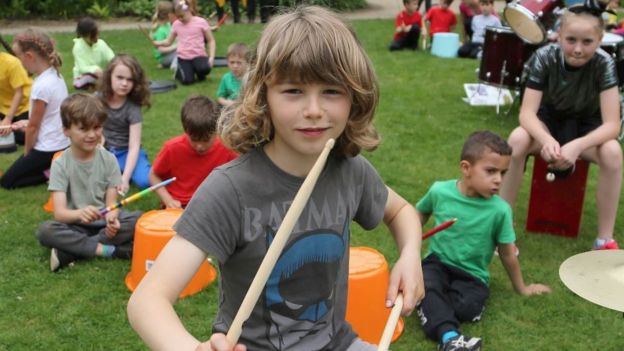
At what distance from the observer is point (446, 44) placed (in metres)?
10.1

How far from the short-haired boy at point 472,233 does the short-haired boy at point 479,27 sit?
6621 millimetres

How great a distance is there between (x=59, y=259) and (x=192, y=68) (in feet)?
16.1

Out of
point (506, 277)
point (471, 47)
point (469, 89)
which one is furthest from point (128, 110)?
point (471, 47)

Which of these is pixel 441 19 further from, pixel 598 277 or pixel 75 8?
pixel 598 277

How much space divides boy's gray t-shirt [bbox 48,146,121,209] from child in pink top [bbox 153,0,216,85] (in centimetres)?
449

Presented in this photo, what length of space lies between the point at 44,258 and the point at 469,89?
17.2 ft

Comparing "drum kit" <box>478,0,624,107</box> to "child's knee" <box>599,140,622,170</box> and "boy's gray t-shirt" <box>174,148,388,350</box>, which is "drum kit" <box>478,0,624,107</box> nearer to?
"child's knee" <box>599,140,622,170</box>

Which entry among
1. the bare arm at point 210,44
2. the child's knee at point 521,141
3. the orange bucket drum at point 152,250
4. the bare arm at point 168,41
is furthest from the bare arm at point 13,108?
the child's knee at point 521,141

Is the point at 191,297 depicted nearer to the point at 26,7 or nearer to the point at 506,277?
the point at 506,277

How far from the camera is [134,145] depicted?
16.7 ft

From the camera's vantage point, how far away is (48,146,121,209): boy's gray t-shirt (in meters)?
3.96

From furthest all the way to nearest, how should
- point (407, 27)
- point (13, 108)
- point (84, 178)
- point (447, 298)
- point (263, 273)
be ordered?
point (407, 27) → point (13, 108) → point (84, 178) → point (447, 298) → point (263, 273)

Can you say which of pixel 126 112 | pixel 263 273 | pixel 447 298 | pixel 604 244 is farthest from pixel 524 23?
pixel 263 273

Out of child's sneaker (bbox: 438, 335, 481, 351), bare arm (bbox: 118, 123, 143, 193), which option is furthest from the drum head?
child's sneaker (bbox: 438, 335, 481, 351)
